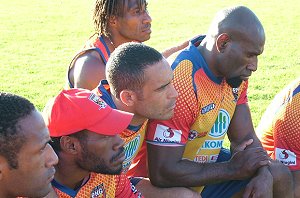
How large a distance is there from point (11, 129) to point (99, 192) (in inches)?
40.5

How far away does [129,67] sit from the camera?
4.44 meters

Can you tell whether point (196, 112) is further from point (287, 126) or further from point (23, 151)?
point (23, 151)

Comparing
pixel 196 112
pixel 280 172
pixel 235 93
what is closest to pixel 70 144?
pixel 196 112

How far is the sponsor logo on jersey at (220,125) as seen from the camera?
203 inches

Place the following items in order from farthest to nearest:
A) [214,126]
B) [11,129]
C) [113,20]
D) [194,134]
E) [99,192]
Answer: [113,20] < [214,126] < [194,134] < [99,192] < [11,129]

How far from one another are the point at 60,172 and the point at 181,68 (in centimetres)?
136

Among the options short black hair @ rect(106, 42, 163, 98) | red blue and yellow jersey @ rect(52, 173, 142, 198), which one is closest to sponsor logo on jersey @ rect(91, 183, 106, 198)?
red blue and yellow jersey @ rect(52, 173, 142, 198)

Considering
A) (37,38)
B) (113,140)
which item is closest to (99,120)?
(113,140)

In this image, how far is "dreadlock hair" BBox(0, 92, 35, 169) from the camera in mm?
3402

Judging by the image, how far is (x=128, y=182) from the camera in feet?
14.8

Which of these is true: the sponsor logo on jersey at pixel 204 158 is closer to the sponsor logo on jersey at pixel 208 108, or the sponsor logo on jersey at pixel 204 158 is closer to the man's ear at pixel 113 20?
the sponsor logo on jersey at pixel 208 108

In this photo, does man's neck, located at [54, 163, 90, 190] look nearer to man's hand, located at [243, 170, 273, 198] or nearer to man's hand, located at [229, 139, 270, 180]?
man's hand, located at [229, 139, 270, 180]

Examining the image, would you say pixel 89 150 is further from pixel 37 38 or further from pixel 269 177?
pixel 37 38

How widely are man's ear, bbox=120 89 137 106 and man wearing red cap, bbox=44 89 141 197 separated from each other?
0.39 m
